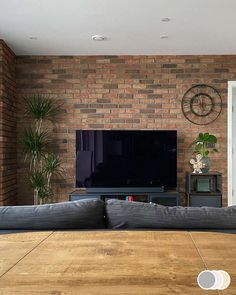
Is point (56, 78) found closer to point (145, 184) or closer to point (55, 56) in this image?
point (55, 56)

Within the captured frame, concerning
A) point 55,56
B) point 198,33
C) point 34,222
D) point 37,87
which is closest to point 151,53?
point 198,33

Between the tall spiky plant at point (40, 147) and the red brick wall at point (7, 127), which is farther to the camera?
the tall spiky plant at point (40, 147)

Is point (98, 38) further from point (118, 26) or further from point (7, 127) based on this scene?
point (7, 127)

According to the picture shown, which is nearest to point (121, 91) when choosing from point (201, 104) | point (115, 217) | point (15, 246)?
point (201, 104)

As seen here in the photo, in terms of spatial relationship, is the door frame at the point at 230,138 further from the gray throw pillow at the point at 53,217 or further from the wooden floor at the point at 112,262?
the wooden floor at the point at 112,262

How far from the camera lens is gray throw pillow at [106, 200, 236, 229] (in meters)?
1.93

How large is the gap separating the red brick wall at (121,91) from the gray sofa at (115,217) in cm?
350

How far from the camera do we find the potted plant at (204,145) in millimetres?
5144

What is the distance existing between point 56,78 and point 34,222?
388cm

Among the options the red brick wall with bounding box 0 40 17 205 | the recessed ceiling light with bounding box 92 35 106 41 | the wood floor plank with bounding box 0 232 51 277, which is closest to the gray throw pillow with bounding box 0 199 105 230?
the wood floor plank with bounding box 0 232 51 277

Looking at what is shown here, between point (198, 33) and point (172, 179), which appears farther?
point (172, 179)

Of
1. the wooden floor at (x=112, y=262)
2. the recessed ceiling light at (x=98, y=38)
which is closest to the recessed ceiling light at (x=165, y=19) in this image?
the recessed ceiling light at (x=98, y=38)

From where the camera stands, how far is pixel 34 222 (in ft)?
6.34

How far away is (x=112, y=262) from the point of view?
1.10m
